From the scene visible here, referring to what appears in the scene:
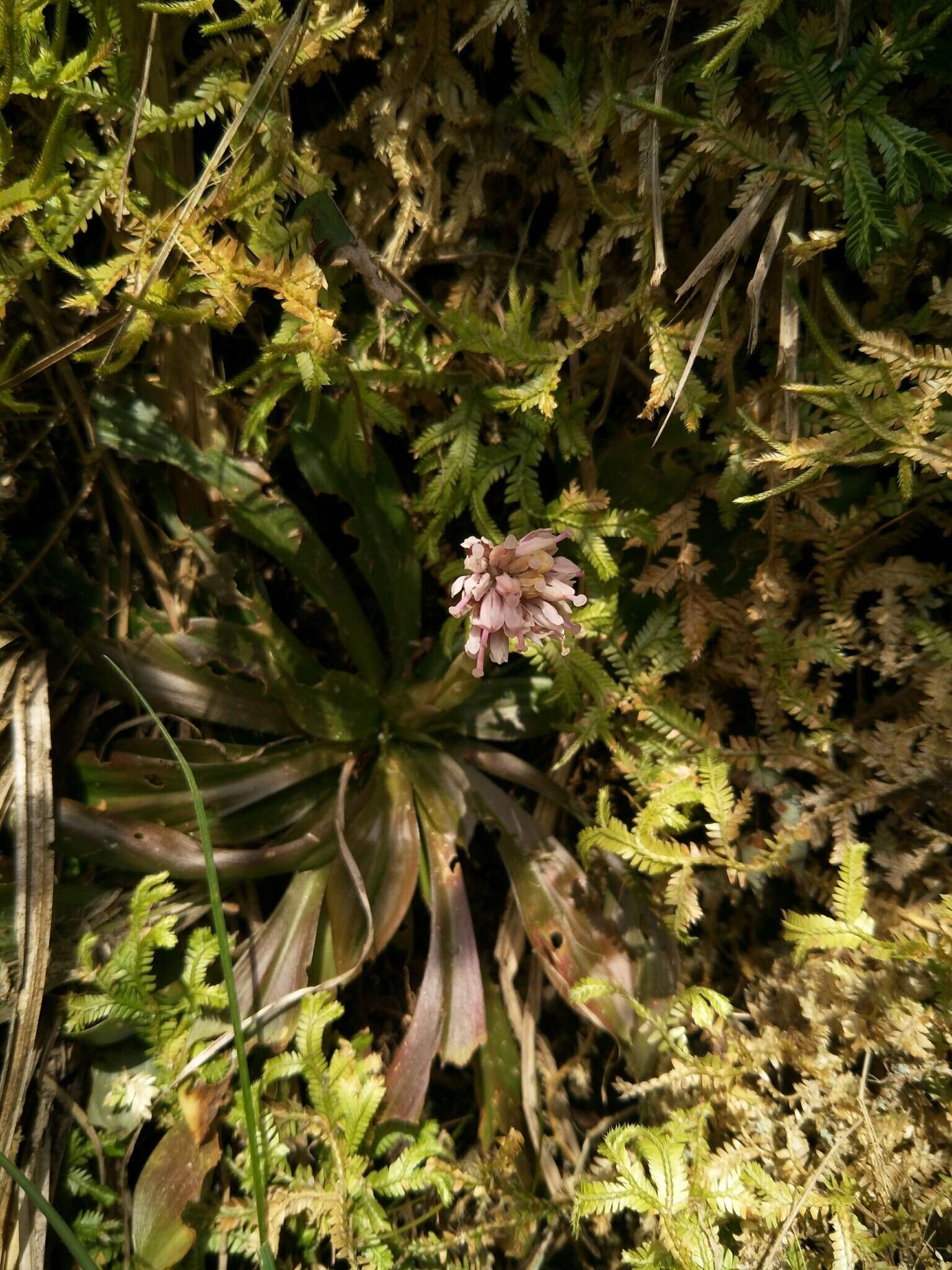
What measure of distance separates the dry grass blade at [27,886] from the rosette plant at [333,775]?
50 mm

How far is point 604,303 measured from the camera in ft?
4.36

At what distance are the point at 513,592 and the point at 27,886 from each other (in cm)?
102

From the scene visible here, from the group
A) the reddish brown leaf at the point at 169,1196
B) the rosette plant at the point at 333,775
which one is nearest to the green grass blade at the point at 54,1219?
the reddish brown leaf at the point at 169,1196

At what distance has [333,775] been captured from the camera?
1.65 metres

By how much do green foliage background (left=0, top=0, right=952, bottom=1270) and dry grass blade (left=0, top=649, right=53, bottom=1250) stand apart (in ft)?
0.26

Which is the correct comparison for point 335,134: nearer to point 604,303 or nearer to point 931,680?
point 604,303

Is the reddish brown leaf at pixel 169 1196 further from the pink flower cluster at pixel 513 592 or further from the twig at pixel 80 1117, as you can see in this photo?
the pink flower cluster at pixel 513 592

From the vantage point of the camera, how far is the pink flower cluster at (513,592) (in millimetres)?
1005

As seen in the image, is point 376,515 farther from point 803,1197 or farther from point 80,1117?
point 803,1197

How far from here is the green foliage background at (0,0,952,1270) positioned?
1.14 m

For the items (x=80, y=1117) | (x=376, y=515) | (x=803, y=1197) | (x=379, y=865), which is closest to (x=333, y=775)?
(x=379, y=865)

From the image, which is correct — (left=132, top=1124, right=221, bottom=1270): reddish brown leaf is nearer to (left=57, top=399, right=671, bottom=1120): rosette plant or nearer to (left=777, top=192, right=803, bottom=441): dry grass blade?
(left=57, top=399, right=671, bottom=1120): rosette plant

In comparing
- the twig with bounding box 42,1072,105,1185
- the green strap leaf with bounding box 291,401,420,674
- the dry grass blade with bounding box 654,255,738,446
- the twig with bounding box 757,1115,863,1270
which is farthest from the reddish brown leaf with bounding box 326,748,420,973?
the dry grass blade with bounding box 654,255,738,446

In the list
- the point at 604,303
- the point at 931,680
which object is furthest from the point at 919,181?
the point at 931,680
